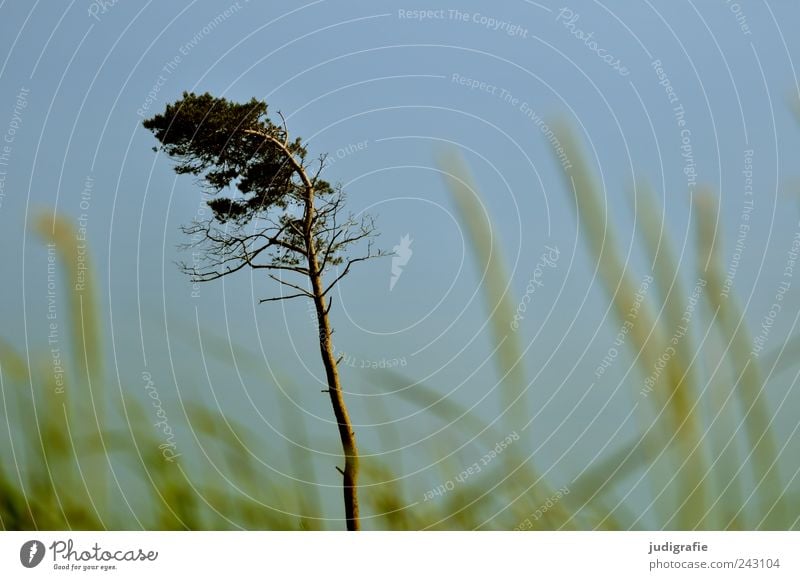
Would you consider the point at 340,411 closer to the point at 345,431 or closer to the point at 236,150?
the point at 345,431
